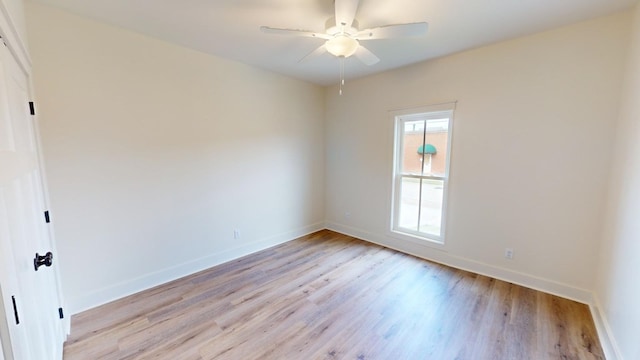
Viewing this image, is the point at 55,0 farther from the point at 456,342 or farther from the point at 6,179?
the point at 456,342

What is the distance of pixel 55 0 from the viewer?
6.40 ft

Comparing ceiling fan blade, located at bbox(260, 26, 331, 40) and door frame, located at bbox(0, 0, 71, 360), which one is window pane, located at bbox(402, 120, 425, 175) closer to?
ceiling fan blade, located at bbox(260, 26, 331, 40)

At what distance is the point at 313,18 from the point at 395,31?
73 cm

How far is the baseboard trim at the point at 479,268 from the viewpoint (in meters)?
2.48

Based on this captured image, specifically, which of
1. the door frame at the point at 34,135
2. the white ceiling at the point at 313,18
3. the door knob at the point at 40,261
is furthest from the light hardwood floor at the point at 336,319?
the white ceiling at the point at 313,18

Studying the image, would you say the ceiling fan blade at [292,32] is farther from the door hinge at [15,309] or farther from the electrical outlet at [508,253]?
the electrical outlet at [508,253]

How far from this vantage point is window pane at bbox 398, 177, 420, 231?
11.9 ft

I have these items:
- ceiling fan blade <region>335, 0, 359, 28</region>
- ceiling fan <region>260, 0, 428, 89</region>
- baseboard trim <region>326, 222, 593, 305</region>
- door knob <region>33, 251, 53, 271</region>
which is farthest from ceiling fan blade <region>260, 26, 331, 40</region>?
baseboard trim <region>326, 222, 593, 305</region>

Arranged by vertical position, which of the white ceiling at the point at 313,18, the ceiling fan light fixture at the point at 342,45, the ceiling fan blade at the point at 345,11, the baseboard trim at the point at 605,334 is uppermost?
the white ceiling at the point at 313,18

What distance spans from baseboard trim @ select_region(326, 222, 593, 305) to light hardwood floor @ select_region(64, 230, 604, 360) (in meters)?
0.10

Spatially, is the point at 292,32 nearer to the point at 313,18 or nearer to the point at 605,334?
the point at 313,18

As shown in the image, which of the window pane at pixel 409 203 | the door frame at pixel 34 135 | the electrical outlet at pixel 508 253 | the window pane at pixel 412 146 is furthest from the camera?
the window pane at pixel 409 203

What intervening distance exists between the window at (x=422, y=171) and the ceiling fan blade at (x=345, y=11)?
1896mm

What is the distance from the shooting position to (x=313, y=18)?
2.15 m
